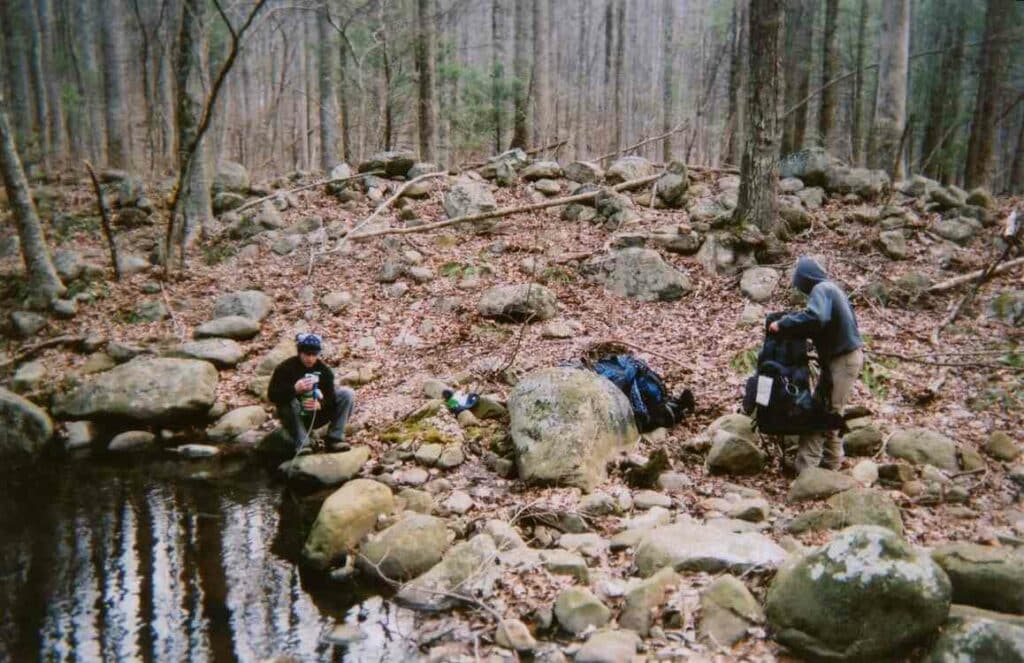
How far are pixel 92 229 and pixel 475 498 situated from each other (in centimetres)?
1136

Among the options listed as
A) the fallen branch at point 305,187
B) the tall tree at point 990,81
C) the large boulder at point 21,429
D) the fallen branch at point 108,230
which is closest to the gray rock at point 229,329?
the large boulder at point 21,429

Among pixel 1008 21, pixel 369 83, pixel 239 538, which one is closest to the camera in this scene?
pixel 239 538

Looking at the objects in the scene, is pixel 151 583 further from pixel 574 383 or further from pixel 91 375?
pixel 91 375

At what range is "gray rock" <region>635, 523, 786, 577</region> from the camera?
4.64m

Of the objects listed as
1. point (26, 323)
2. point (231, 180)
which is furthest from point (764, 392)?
point (231, 180)

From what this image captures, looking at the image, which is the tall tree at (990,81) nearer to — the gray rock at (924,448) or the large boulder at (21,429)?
→ the gray rock at (924,448)

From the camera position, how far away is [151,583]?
5141 mm

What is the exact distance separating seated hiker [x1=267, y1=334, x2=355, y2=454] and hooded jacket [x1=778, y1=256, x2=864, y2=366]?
459 cm

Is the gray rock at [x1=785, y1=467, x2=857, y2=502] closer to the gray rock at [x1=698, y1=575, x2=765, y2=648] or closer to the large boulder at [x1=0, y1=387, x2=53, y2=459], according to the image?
the gray rock at [x1=698, y1=575, x2=765, y2=648]

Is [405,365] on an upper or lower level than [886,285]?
lower

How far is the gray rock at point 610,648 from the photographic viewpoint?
13.1 feet

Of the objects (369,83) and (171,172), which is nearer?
(171,172)

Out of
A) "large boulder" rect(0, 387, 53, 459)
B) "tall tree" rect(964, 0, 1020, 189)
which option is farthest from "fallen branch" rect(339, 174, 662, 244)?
"tall tree" rect(964, 0, 1020, 189)

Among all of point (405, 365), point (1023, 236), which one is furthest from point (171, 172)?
point (1023, 236)
